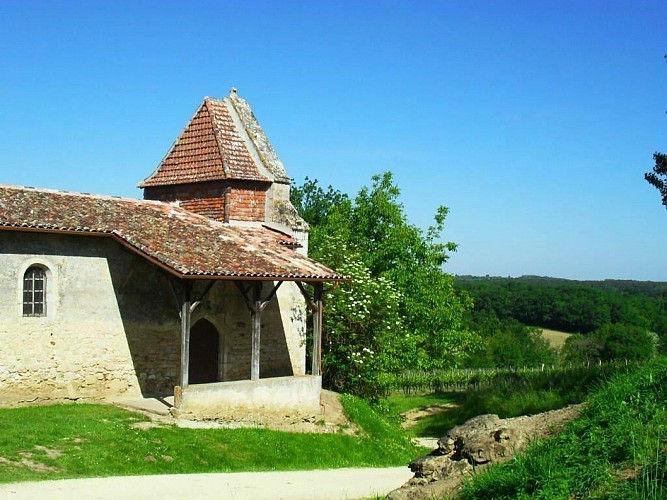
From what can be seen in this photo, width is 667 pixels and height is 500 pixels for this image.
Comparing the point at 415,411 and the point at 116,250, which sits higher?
the point at 116,250

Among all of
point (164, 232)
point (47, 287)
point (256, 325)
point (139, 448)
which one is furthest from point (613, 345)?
point (139, 448)

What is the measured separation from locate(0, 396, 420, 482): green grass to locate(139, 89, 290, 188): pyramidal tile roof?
963 centimetres

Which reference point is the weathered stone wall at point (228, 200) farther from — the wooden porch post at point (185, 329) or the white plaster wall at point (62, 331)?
the wooden porch post at point (185, 329)

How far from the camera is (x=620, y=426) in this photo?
899cm

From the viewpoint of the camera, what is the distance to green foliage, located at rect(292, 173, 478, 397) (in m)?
26.7

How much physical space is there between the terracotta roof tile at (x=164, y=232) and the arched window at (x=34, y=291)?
1.34 meters

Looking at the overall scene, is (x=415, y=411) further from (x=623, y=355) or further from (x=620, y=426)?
(x=623, y=355)

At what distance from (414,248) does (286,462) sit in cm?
2497

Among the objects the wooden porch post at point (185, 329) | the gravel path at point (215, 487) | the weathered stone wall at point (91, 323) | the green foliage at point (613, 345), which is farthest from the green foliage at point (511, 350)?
the gravel path at point (215, 487)

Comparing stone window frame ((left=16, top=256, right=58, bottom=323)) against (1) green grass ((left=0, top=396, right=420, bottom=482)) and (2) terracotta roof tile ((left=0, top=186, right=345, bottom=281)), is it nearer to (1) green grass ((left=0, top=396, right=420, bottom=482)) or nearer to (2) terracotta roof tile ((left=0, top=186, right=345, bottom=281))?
(2) terracotta roof tile ((left=0, top=186, right=345, bottom=281))

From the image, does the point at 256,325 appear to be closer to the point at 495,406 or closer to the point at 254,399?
the point at 254,399

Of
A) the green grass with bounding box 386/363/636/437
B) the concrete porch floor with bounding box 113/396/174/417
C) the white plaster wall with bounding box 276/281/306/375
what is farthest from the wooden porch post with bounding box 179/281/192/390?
the green grass with bounding box 386/363/636/437

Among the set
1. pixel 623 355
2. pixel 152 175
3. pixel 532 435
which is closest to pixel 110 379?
pixel 152 175

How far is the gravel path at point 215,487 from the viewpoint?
39.2ft
